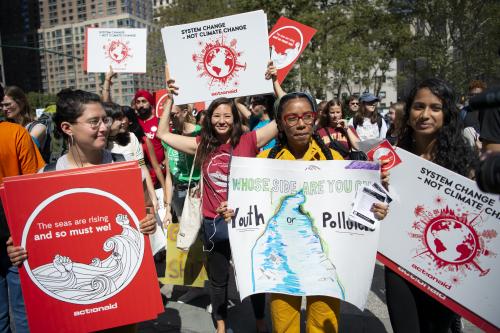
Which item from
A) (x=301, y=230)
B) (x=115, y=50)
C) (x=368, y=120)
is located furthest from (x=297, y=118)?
(x=115, y=50)

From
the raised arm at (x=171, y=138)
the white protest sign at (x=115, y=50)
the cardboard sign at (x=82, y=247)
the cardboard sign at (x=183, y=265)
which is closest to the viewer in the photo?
the cardboard sign at (x=82, y=247)

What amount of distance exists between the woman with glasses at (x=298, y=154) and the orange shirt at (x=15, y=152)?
1551mm

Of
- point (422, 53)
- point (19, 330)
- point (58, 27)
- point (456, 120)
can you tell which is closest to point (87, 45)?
point (19, 330)

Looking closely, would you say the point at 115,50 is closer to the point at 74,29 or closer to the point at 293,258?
the point at 293,258

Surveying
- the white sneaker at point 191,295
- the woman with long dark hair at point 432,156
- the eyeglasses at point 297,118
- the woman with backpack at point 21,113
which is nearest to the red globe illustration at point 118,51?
the woman with backpack at point 21,113

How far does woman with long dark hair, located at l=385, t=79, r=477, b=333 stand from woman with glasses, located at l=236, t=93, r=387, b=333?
352 mm

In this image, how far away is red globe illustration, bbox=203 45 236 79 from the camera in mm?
3365

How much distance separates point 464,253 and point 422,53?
23.1 meters

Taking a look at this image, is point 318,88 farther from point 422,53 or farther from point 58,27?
point 58,27

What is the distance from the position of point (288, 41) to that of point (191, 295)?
3.11 metres

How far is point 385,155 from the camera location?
2.12 metres

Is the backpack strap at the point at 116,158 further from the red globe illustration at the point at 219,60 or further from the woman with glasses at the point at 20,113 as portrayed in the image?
the woman with glasses at the point at 20,113

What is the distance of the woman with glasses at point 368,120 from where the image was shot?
6480mm

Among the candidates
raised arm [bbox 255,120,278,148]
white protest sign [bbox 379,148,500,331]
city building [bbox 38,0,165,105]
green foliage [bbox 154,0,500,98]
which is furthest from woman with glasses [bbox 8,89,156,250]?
city building [bbox 38,0,165,105]
